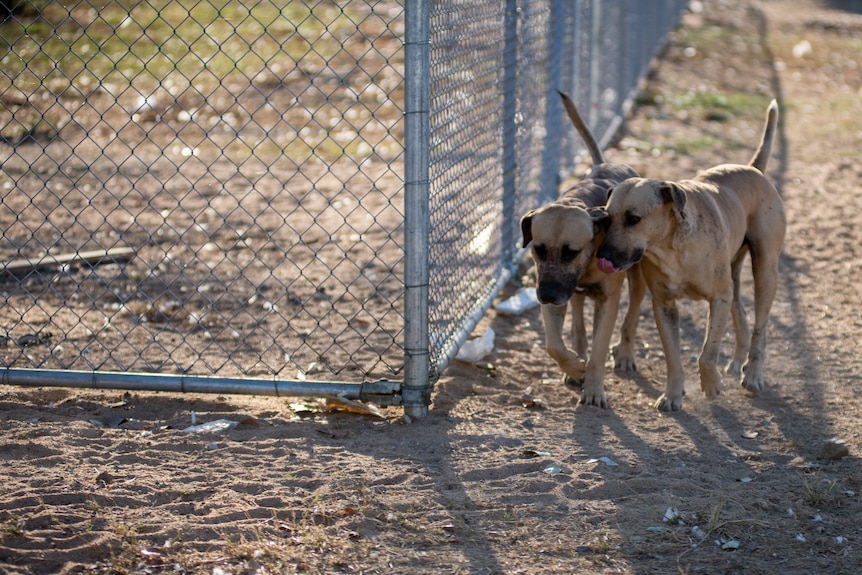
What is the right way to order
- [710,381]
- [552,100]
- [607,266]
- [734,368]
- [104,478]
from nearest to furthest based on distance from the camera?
[104,478], [607,266], [710,381], [734,368], [552,100]

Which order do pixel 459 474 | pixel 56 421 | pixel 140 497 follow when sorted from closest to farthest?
1. pixel 140 497
2. pixel 459 474
3. pixel 56 421

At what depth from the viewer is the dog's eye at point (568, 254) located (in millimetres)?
4359

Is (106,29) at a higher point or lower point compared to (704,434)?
higher

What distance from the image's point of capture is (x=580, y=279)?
4.66m

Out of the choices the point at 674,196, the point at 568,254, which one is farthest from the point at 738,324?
the point at 568,254

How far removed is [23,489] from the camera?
11.9 feet

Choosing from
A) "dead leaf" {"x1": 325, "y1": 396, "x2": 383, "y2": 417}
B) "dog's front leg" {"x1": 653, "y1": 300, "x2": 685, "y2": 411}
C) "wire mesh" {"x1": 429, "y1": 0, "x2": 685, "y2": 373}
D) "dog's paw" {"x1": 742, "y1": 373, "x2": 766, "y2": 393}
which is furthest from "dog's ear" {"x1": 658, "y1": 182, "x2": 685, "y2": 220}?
"dead leaf" {"x1": 325, "y1": 396, "x2": 383, "y2": 417}

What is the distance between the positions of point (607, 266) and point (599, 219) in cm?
29

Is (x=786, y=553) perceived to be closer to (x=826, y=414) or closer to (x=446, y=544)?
(x=446, y=544)

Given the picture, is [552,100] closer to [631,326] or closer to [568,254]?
[631,326]

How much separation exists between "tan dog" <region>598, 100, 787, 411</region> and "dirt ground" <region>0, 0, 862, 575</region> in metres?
0.23

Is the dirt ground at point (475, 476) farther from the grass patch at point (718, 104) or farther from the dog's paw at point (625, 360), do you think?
the grass patch at point (718, 104)

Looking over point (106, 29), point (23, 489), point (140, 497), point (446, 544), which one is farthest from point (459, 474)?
point (106, 29)

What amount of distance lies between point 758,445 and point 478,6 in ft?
8.38
